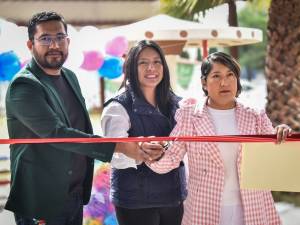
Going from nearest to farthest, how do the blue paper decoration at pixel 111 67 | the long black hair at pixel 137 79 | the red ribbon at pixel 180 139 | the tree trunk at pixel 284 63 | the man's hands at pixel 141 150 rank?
the red ribbon at pixel 180 139 < the man's hands at pixel 141 150 < the long black hair at pixel 137 79 < the blue paper decoration at pixel 111 67 < the tree trunk at pixel 284 63

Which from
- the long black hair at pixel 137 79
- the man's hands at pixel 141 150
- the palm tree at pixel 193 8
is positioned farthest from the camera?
the palm tree at pixel 193 8

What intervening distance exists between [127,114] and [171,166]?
38 centimetres

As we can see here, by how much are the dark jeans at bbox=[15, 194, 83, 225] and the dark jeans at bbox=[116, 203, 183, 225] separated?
22cm

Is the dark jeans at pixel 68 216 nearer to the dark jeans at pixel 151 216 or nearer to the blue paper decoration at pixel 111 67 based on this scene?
the dark jeans at pixel 151 216

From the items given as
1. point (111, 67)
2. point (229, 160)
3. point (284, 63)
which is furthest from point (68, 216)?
point (284, 63)

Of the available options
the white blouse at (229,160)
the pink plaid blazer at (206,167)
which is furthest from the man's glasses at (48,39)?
the white blouse at (229,160)

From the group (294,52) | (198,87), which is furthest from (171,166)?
(294,52)

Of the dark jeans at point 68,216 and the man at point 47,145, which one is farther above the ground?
the man at point 47,145

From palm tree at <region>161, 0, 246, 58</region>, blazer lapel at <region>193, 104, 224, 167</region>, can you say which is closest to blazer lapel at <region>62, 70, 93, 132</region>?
blazer lapel at <region>193, 104, 224, 167</region>

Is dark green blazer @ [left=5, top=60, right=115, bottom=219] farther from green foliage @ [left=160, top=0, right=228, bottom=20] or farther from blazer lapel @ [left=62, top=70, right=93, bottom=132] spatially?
green foliage @ [left=160, top=0, right=228, bottom=20]

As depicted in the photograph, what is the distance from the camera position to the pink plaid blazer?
2365 millimetres

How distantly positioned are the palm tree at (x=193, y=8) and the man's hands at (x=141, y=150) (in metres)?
1.82

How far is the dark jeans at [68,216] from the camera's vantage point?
2.47 meters

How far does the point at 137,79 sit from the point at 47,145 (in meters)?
0.62
